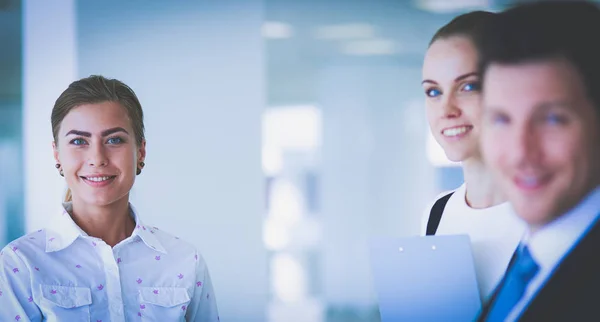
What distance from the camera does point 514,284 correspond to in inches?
36.4

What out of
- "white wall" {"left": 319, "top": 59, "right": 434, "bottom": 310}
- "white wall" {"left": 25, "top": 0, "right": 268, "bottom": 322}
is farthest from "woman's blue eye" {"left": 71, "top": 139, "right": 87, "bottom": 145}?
"white wall" {"left": 319, "top": 59, "right": 434, "bottom": 310}

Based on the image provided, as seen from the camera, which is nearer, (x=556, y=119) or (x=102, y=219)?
(x=556, y=119)

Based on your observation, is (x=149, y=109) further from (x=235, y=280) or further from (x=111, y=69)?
(x=235, y=280)

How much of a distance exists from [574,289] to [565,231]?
8 cm

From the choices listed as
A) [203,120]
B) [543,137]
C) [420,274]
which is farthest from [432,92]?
[203,120]

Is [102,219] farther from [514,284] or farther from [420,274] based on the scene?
[514,284]

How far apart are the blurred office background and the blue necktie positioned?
51cm

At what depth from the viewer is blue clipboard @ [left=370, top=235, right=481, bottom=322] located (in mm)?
1180

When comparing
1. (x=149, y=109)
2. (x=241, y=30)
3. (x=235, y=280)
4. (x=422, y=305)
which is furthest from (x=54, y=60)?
(x=422, y=305)

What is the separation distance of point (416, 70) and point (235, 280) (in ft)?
11.3

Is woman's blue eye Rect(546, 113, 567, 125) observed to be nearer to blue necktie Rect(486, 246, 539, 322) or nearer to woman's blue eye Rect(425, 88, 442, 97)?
blue necktie Rect(486, 246, 539, 322)

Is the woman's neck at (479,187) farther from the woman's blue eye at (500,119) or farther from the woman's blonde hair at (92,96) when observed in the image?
the woman's blonde hair at (92,96)

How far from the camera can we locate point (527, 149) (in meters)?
0.85

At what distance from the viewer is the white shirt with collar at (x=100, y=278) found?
1386mm
